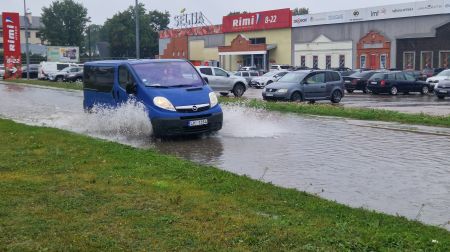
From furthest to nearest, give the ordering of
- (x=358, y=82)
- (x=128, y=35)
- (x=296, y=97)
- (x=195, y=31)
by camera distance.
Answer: (x=128, y=35) < (x=195, y=31) < (x=358, y=82) < (x=296, y=97)

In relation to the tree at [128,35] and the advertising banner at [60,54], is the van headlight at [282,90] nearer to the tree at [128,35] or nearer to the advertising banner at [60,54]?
the advertising banner at [60,54]

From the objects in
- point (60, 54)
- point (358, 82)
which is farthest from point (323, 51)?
point (60, 54)

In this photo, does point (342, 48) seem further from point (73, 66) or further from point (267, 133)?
point (267, 133)

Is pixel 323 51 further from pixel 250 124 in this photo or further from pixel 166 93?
pixel 166 93

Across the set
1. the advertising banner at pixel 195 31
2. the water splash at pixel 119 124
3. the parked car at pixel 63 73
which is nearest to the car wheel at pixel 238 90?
the water splash at pixel 119 124

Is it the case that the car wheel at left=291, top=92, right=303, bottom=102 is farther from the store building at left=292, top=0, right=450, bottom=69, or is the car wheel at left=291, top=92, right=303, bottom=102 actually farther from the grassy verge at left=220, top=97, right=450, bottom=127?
the store building at left=292, top=0, right=450, bottom=69

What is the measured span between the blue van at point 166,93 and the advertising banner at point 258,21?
51.6 metres

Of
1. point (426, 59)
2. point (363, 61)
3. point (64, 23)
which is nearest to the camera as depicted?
point (426, 59)

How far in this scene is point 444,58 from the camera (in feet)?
161

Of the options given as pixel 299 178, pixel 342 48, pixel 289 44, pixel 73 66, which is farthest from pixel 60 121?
pixel 289 44

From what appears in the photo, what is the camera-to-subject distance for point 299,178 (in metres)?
8.48

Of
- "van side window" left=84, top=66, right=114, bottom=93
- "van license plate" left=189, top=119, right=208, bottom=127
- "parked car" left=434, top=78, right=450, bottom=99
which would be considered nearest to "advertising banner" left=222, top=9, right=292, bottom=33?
"parked car" left=434, top=78, right=450, bottom=99

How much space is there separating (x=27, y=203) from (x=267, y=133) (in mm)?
7947

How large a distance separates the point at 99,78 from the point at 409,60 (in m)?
41.3
